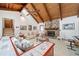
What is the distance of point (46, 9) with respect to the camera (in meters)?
2.62

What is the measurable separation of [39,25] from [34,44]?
45 centimetres

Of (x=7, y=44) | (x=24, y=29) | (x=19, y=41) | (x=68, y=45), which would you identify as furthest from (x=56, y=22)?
(x=7, y=44)

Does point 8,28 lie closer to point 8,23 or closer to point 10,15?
point 8,23

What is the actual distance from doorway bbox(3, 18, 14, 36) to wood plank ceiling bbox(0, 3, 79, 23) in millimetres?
282

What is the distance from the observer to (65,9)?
2.59m

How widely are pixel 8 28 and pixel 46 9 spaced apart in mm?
956

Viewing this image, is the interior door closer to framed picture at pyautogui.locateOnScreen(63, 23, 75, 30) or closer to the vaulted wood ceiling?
the vaulted wood ceiling

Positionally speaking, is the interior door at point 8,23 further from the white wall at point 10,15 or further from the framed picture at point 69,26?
the framed picture at point 69,26

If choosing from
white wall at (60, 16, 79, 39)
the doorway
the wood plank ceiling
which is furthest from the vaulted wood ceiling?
white wall at (60, 16, 79, 39)

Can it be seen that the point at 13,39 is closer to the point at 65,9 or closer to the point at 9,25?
the point at 9,25

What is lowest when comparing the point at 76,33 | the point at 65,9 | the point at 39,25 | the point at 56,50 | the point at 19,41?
the point at 56,50

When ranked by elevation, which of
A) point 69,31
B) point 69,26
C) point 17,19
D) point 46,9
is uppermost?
point 46,9

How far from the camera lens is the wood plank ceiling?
8.45 feet

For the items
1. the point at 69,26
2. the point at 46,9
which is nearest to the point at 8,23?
the point at 46,9
